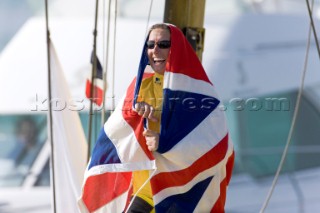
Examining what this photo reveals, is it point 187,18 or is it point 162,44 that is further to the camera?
point 187,18

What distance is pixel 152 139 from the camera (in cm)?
419

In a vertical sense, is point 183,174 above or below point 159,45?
below

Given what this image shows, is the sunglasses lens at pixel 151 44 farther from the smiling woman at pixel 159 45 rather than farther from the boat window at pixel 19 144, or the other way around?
the boat window at pixel 19 144

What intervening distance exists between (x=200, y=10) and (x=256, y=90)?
3.23m

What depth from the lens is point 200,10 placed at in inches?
190

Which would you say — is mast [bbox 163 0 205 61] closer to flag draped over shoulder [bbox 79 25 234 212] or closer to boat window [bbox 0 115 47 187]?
flag draped over shoulder [bbox 79 25 234 212]

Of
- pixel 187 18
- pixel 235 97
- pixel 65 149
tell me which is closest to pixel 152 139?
pixel 187 18

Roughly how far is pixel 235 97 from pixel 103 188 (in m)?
3.54

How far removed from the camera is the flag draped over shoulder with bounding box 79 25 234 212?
4.21m

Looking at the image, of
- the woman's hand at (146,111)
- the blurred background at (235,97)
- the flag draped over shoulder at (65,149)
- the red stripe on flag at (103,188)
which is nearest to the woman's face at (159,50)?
the woman's hand at (146,111)

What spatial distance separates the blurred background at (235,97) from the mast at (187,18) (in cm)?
274

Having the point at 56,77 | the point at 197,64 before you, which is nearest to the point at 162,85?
the point at 197,64

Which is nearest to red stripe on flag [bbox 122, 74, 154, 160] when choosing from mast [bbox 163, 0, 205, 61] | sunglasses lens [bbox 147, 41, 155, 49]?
sunglasses lens [bbox 147, 41, 155, 49]

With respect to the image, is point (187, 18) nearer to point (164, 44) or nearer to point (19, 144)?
point (164, 44)
